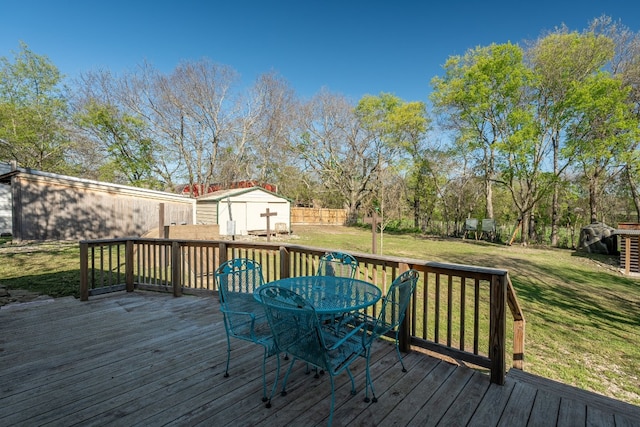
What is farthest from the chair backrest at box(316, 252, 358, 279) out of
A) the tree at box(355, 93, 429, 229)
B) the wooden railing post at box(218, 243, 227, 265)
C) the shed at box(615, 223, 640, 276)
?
the tree at box(355, 93, 429, 229)

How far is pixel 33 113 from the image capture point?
15.9 meters

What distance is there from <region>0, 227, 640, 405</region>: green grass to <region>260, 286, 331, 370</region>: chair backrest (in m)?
3.20

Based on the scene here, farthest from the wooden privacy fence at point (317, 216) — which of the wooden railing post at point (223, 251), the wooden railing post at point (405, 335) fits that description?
the wooden railing post at point (405, 335)

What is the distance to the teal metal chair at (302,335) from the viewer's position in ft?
A: 5.72

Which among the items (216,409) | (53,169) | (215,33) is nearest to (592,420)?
(216,409)

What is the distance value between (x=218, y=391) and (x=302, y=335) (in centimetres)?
86

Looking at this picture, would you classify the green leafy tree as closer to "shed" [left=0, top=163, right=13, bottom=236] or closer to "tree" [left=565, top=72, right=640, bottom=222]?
"shed" [left=0, top=163, right=13, bottom=236]

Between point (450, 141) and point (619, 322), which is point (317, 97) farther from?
point (619, 322)

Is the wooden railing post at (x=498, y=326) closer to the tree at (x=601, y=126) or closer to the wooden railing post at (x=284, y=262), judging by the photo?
the wooden railing post at (x=284, y=262)

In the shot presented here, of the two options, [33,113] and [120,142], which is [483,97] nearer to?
[120,142]

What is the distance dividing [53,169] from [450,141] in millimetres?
24500

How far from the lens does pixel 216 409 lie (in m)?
1.93

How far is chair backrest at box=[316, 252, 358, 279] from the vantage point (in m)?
3.31

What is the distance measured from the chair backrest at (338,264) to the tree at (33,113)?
20.2 m
